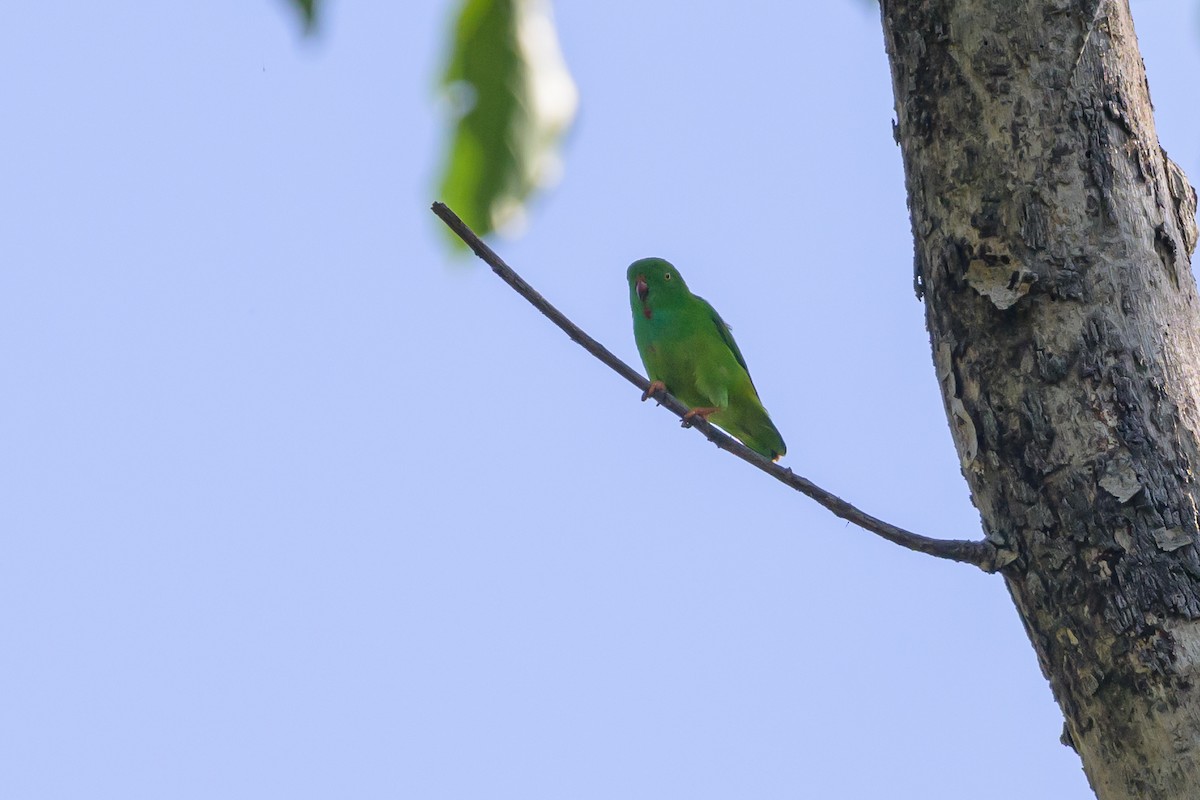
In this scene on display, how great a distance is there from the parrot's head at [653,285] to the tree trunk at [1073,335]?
3.09m

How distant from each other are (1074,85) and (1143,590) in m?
1.06

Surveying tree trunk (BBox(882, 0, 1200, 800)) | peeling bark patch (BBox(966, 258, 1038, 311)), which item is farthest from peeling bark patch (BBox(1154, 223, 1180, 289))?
peeling bark patch (BBox(966, 258, 1038, 311))

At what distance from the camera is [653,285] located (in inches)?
230

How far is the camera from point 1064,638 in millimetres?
2318

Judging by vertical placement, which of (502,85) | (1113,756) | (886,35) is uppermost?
(886,35)

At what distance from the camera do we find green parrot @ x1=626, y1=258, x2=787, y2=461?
5430 mm

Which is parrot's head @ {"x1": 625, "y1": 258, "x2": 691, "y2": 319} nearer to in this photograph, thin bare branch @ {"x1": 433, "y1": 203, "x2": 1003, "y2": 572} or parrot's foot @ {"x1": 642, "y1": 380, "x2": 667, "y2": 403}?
parrot's foot @ {"x1": 642, "y1": 380, "x2": 667, "y2": 403}

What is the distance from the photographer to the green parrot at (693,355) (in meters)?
5.43

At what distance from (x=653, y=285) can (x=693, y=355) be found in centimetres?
56

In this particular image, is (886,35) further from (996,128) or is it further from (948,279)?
(948,279)

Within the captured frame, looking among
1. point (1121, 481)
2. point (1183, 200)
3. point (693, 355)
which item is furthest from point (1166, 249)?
point (693, 355)

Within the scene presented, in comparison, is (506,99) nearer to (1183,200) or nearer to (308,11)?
(308,11)

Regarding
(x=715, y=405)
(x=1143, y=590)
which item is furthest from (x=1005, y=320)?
(x=715, y=405)

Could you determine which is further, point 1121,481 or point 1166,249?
point 1166,249
